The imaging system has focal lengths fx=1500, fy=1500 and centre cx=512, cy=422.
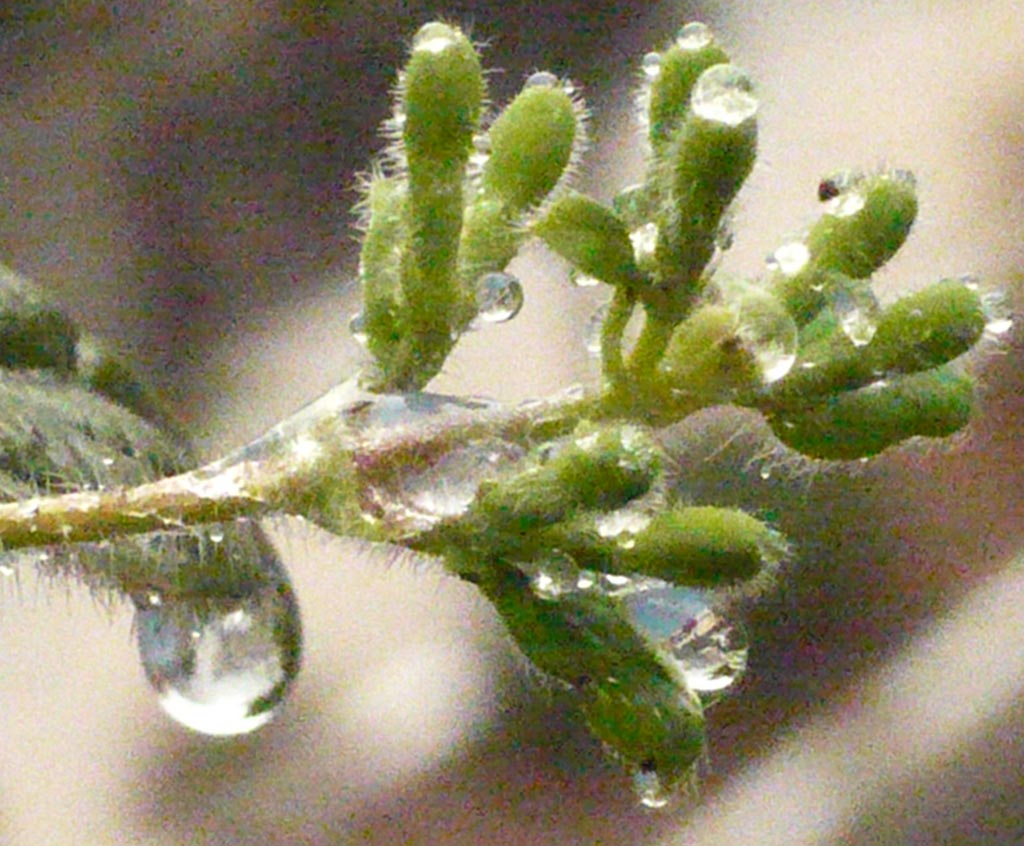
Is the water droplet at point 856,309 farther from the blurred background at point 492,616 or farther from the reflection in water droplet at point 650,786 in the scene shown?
Result: the blurred background at point 492,616

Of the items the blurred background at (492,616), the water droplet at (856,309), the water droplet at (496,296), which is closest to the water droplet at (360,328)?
the water droplet at (496,296)


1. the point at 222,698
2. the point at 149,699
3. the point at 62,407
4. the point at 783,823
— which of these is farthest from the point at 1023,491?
the point at 62,407

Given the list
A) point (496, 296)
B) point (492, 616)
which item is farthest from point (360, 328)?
point (492, 616)

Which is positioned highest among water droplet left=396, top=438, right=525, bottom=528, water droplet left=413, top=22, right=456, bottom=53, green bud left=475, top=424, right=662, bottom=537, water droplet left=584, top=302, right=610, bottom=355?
water droplet left=413, top=22, right=456, bottom=53

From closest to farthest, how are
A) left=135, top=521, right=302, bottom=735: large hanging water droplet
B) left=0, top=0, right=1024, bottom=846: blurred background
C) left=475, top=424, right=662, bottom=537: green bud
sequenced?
1. left=475, top=424, right=662, bottom=537: green bud
2. left=135, top=521, right=302, bottom=735: large hanging water droplet
3. left=0, top=0, right=1024, bottom=846: blurred background

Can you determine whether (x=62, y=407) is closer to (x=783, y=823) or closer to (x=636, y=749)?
(x=636, y=749)

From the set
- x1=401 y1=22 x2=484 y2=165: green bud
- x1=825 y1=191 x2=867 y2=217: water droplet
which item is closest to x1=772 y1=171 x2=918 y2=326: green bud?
x1=825 y1=191 x2=867 y2=217: water droplet

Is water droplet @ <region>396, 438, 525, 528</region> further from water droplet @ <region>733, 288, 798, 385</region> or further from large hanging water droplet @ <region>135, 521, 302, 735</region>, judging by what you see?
large hanging water droplet @ <region>135, 521, 302, 735</region>
